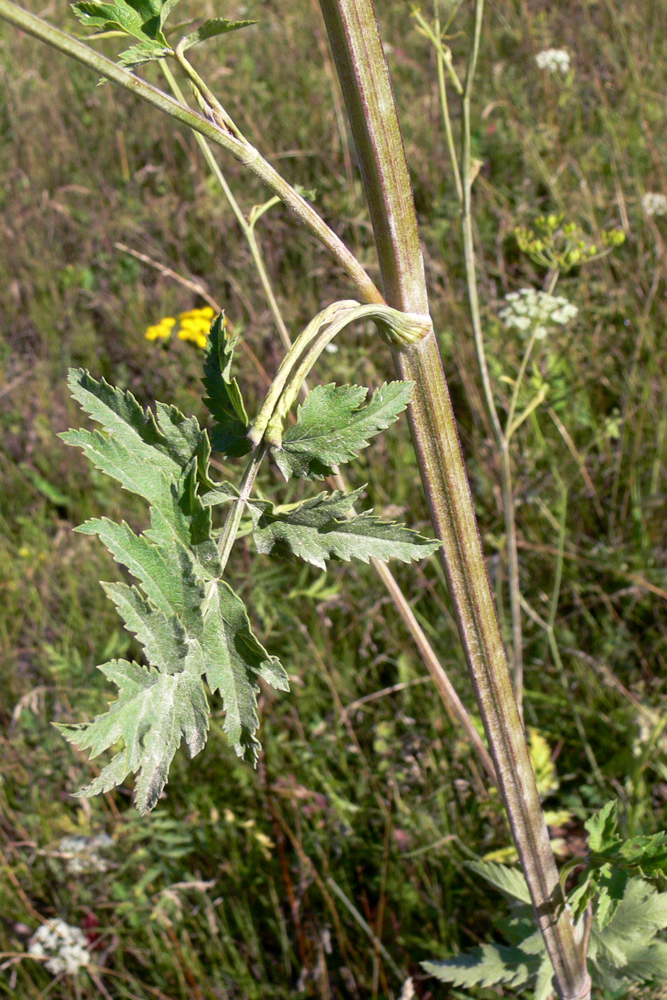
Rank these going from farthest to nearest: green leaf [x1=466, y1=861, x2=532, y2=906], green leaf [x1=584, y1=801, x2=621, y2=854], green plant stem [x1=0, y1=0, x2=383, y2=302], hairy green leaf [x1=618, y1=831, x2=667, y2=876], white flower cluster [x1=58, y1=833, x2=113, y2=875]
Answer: white flower cluster [x1=58, y1=833, x2=113, y2=875] < green leaf [x1=466, y1=861, x2=532, y2=906] < green leaf [x1=584, y1=801, x2=621, y2=854] < hairy green leaf [x1=618, y1=831, x2=667, y2=876] < green plant stem [x1=0, y1=0, x2=383, y2=302]

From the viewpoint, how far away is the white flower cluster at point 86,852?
1967 mm

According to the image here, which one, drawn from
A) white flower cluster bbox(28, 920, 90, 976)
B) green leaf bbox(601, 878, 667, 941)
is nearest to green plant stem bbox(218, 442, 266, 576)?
green leaf bbox(601, 878, 667, 941)

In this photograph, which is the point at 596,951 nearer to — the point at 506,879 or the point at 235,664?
the point at 506,879

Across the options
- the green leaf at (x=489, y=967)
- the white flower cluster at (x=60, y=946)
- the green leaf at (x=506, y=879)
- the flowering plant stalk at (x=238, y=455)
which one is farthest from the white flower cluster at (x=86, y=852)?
the flowering plant stalk at (x=238, y=455)

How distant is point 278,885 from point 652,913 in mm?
1144

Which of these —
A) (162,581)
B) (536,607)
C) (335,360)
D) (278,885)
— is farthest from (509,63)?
(162,581)

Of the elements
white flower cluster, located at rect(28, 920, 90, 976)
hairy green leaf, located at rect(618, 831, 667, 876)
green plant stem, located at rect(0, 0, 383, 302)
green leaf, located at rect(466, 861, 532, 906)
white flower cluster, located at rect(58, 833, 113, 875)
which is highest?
green plant stem, located at rect(0, 0, 383, 302)

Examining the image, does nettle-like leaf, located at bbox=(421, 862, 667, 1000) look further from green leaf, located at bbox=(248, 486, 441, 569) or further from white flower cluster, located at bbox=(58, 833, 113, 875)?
white flower cluster, located at bbox=(58, 833, 113, 875)

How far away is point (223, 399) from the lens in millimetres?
666

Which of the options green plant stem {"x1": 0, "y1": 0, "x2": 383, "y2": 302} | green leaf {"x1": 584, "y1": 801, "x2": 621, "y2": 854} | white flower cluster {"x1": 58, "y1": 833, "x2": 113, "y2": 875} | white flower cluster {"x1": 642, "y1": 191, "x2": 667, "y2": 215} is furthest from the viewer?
white flower cluster {"x1": 642, "y1": 191, "x2": 667, "y2": 215}

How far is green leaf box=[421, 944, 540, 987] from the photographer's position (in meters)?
1.11

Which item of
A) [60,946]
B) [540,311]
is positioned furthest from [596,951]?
[60,946]

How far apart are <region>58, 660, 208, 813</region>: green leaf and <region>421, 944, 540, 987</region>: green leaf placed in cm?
82

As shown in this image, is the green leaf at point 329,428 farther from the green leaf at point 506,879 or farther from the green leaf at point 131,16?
the green leaf at point 506,879
